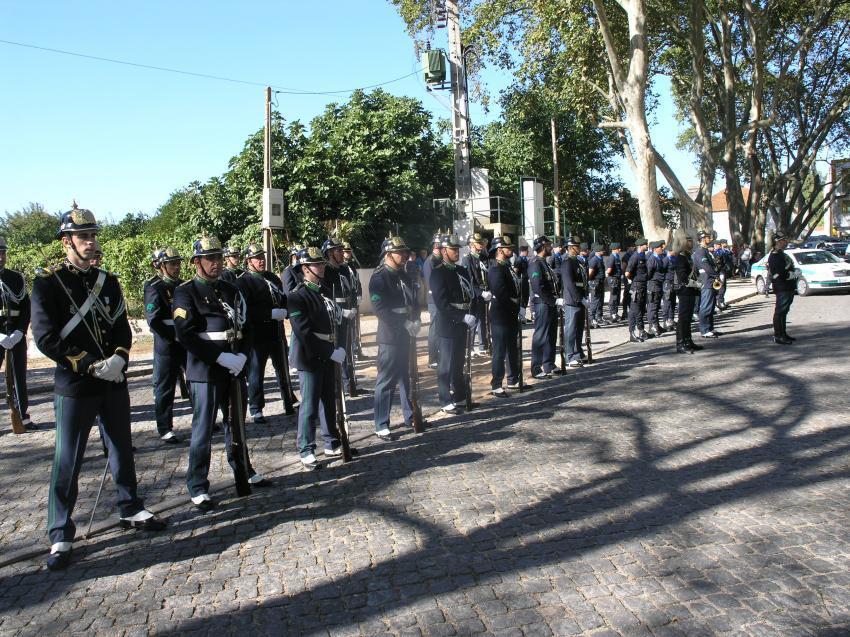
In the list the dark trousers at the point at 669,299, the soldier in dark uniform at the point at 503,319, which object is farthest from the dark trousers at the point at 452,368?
the dark trousers at the point at 669,299

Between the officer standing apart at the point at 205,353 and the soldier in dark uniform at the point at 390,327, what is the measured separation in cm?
214

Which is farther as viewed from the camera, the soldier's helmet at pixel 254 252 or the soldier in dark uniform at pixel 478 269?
the soldier in dark uniform at pixel 478 269

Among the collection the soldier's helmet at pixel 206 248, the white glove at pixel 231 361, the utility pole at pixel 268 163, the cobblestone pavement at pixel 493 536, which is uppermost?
the utility pole at pixel 268 163

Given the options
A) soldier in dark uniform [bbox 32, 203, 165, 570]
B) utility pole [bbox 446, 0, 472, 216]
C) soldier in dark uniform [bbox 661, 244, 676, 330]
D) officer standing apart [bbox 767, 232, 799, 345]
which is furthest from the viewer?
utility pole [bbox 446, 0, 472, 216]

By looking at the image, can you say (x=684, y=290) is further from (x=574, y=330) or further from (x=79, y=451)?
(x=79, y=451)

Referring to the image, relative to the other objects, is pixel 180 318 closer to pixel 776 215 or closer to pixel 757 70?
pixel 757 70

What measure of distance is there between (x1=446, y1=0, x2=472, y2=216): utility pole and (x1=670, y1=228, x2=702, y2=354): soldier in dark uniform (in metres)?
7.12

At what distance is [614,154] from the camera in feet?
141

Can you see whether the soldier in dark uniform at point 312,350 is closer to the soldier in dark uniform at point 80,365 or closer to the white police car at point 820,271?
the soldier in dark uniform at point 80,365

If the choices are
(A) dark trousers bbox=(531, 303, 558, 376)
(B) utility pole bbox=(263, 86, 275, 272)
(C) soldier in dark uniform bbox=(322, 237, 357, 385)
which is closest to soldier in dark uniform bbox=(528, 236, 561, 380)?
(A) dark trousers bbox=(531, 303, 558, 376)

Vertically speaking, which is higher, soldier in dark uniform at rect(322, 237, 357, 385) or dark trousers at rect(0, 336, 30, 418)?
soldier in dark uniform at rect(322, 237, 357, 385)

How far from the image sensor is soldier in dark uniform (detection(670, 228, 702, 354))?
506 inches

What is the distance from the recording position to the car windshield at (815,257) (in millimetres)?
23938

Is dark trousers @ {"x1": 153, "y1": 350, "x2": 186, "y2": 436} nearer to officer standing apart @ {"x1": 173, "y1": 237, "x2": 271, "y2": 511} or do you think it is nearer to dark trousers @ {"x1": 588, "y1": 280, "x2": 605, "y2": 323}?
officer standing apart @ {"x1": 173, "y1": 237, "x2": 271, "y2": 511}
